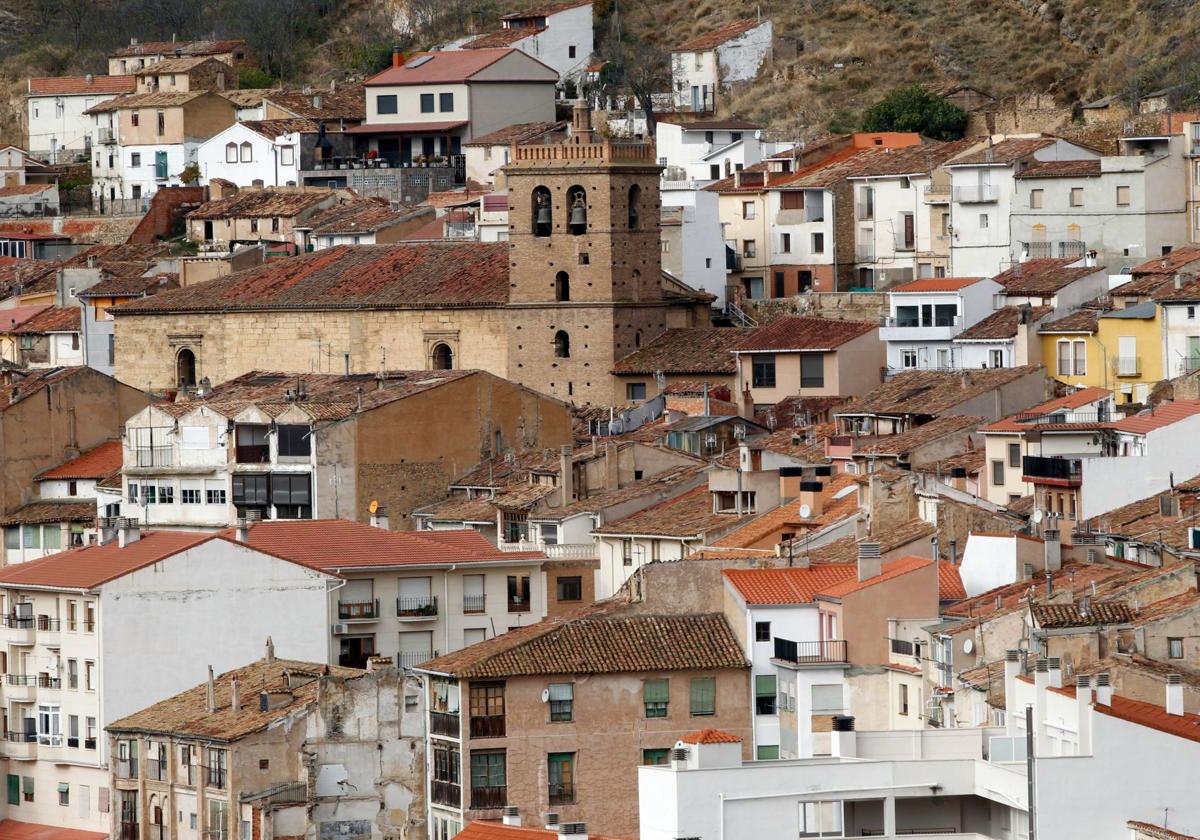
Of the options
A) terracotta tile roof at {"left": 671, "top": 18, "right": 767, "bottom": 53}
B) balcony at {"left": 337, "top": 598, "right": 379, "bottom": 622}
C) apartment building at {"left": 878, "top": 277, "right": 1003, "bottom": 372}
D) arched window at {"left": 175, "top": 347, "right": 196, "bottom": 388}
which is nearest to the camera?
balcony at {"left": 337, "top": 598, "right": 379, "bottom": 622}

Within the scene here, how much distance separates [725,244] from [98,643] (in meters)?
36.5

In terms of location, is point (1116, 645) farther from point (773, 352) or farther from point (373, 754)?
point (773, 352)

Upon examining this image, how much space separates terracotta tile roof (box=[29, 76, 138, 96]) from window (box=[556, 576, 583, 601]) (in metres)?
61.1

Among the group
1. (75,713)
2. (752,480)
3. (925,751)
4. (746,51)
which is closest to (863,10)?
(746,51)

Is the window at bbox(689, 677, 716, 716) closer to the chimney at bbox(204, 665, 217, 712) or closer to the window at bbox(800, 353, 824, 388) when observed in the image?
the chimney at bbox(204, 665, 217, 712)

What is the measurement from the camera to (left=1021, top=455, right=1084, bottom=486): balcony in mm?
64938

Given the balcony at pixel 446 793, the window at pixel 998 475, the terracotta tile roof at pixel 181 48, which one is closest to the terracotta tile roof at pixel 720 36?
the terracotta tile roof at pixel 181 48

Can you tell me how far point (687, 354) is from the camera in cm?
8762

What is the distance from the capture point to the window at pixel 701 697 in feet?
184

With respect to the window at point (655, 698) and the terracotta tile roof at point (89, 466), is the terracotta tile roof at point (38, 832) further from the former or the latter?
the terracotta tile roof at point (89, 466)

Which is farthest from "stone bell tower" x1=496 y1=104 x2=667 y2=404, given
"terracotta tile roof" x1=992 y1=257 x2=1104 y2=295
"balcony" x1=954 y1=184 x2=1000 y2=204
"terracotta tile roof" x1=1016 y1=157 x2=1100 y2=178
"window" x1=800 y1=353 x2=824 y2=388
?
"terracotta tile roof" x1=992 y1=257 x2=1104 y2=295

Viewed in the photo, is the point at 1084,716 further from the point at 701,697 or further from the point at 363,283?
the point at 363,283

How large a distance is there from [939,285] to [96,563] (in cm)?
2517

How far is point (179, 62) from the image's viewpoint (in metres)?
127
